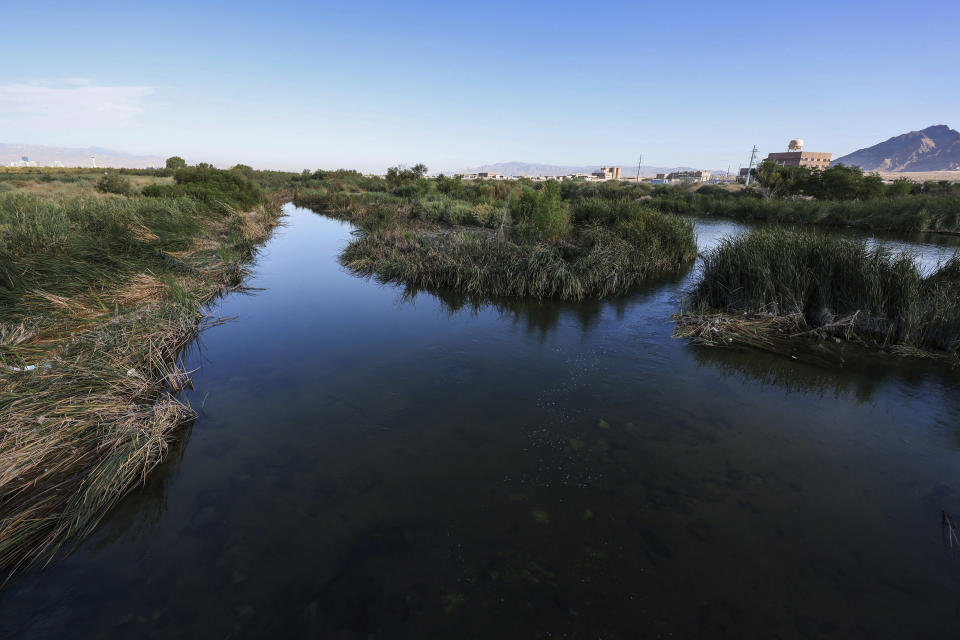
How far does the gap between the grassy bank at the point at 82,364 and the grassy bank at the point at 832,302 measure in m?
10.0

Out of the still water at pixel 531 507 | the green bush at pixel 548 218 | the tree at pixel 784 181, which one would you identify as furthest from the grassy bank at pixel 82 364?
the tree at pixel 784 181

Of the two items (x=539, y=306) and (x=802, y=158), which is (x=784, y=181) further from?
→ (x=802, y=158)

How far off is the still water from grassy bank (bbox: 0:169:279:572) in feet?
1.22

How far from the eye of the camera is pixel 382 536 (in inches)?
156

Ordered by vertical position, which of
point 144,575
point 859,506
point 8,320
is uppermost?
point 8,320

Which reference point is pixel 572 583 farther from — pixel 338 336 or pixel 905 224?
pixel 905 224

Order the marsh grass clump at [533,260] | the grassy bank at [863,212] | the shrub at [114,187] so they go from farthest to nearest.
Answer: the shrub at [114,187]
the grassy bank at [863,212]
the marsh grass clump at [533,260]

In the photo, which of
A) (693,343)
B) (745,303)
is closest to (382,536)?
(693,343)

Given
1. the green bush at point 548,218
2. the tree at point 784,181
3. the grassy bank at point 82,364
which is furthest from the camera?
the tree at point 784,181

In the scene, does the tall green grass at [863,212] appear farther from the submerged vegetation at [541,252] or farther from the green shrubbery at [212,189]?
the green shrubbery at [212,189]

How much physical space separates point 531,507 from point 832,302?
30.9 feet

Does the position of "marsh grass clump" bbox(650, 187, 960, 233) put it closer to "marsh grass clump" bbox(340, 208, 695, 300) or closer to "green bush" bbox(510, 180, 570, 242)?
"marsh grass clump" bbox(340, 208, 695, 300)

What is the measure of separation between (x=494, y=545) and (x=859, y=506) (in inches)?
163

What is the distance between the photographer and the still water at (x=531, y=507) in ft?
10.7
